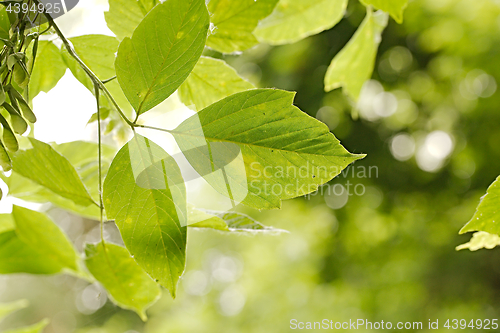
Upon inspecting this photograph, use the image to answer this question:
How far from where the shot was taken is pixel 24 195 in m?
0.37

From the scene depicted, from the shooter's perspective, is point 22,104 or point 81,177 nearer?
point 22,104

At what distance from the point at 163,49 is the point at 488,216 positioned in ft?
0.73

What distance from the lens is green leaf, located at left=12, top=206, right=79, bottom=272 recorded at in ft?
1.07

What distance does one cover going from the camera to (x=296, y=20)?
1.40 feet

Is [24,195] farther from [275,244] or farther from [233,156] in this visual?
[275,244]

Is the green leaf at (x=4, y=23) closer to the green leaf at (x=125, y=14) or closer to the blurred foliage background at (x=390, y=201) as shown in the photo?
the green leaf at (x=125, y=14)

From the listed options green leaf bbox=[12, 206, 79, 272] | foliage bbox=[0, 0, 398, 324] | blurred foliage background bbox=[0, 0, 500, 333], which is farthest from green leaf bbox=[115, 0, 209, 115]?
blurred foliage background bbox=[0, 0, 500, 333]

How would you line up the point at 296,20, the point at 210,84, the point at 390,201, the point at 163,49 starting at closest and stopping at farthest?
the point at 163,49 → the point at 210,84 → the point at 296,20 → the point at 390,201

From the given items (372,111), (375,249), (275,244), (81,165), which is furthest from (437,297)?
(81,165)

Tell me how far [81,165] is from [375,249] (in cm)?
279

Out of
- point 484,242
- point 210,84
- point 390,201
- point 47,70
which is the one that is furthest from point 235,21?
point 390,201

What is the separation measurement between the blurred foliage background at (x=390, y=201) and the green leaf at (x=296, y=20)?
2147mm

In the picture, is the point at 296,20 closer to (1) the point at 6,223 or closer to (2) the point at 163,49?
(2) the point at 163,49

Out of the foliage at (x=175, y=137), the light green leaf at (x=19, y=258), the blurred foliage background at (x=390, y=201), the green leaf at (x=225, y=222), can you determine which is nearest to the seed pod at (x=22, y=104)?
the foliage at (x=175, y=137)
